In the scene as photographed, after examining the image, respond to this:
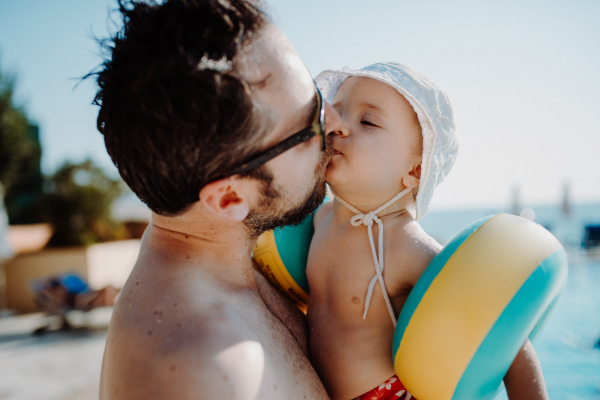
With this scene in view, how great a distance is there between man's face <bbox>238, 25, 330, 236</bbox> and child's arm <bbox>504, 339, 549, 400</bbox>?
1051 millimetres

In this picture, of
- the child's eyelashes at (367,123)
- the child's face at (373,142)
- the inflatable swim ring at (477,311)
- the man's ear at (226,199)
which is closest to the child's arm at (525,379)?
the inflatable swim ring at (477,311)

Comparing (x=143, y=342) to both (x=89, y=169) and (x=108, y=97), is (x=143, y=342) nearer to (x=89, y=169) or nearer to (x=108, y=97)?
(x=108, y=97)

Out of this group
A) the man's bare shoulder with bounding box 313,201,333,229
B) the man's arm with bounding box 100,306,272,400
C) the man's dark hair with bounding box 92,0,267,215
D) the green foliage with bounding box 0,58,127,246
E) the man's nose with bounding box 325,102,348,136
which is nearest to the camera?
the man's arm with bounding box 100,306,272,400

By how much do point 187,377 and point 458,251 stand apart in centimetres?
106

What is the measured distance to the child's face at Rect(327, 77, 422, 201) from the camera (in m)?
1.79

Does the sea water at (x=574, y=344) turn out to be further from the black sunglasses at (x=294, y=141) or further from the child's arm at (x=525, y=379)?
the black sunglasses at (x=294, y=141)

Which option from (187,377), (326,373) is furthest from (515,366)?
(187,377)

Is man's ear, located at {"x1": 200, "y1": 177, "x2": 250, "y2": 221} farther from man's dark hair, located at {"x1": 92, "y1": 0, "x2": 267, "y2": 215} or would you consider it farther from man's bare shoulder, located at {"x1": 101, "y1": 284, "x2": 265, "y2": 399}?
man's bare shoulder, located at {"x1": 101, "y1": 284, "x2": 265, "y2": 399}

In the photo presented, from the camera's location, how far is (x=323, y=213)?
2.29 m

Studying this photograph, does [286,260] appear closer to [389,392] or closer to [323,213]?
[323,213]

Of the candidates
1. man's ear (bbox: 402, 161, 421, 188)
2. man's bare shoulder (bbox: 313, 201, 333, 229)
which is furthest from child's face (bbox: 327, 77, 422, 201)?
man's bare shoulder (bbox: 313, 201, 333, 229)

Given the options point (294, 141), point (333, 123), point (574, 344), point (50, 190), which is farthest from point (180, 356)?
point (50, 190)

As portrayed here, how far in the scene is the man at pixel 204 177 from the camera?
44.7 inches

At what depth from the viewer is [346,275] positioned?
1.88 m
